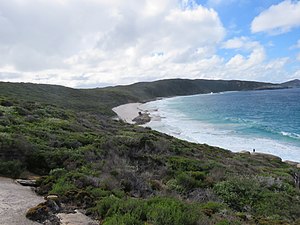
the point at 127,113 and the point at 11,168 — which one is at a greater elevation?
the point at 11,168

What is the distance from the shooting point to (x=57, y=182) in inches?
315

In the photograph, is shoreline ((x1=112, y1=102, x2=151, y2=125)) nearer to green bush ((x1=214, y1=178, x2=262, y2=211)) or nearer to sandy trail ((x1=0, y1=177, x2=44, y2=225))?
green bush ((x1=214, y1=178, x2=262, y2=211))

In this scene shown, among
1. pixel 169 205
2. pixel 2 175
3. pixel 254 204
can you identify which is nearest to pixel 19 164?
pixel 2 175

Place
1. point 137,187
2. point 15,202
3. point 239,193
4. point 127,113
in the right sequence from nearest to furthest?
point 15,202, point 137,187, point 239,193, point 127,113

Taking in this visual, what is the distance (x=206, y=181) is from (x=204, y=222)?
16.5ft

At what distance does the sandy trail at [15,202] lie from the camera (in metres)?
5.54

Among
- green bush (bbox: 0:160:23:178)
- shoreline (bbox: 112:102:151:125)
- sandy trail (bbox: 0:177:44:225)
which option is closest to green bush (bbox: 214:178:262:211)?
sandy trail (bbox: 0:177:44:225)

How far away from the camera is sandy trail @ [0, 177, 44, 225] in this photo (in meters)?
5.54

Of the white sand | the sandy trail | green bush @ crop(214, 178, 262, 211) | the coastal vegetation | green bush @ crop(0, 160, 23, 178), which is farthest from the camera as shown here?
the white sand

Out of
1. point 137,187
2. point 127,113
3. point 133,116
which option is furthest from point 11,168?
point 127,113

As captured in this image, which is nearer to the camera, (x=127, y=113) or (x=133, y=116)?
(x=133, y=116)

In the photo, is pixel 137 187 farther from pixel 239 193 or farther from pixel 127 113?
pixel 127 113

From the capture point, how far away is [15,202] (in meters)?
6.50

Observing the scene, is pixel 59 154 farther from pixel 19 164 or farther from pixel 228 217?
pixel 228 217
